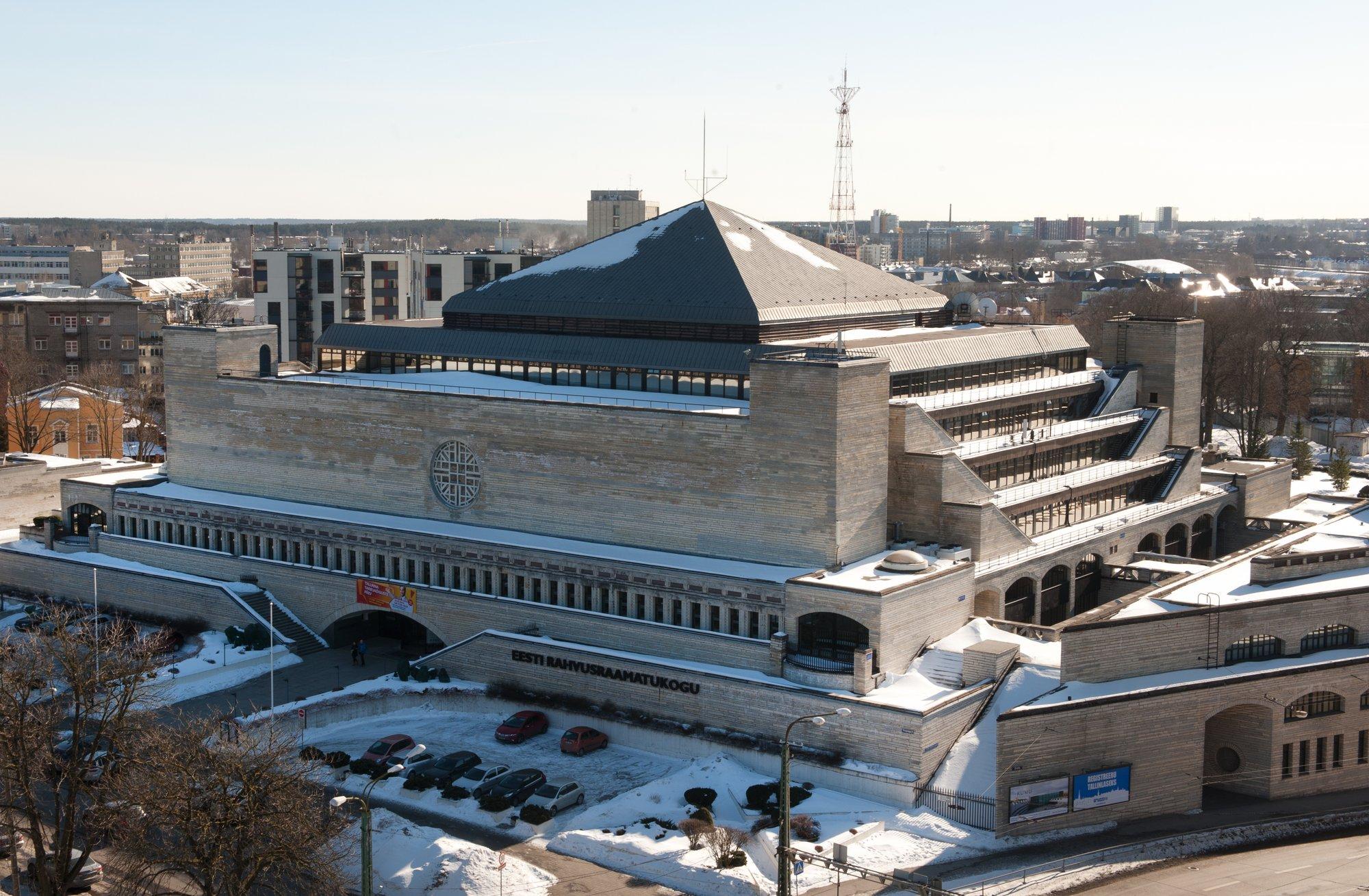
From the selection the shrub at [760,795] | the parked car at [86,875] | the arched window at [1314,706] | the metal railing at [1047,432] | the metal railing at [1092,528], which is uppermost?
the metal railing at [1047,432]

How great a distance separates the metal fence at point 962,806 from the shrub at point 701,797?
6.98m

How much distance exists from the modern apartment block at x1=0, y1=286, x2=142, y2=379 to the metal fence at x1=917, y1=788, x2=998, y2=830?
113097 mm

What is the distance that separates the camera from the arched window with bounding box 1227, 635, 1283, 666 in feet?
174

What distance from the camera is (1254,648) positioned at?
53.4 meters

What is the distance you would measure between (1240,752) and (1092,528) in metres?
19.2

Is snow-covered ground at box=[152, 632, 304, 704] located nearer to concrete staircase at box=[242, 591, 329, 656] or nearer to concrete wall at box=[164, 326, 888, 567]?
concrete staircase at box=[242, 591, 329, 656]

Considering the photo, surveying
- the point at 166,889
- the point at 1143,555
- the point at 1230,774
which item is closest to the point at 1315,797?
the point at 1230,774

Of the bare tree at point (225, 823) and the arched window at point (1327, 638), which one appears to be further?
the arched window at point (1327, 638)

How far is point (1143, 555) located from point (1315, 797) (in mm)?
21227

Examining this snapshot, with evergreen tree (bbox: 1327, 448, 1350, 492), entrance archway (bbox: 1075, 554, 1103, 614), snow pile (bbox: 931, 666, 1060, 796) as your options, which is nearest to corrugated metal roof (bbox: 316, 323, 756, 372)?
entrance archway (bbox: 1075, 554, 1103, 614)

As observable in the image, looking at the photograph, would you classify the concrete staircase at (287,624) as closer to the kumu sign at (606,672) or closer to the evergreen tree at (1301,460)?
the kumu sign at (606,672)

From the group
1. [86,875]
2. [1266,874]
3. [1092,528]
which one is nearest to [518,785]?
[86,875]

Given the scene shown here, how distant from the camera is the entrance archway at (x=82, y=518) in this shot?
256ft

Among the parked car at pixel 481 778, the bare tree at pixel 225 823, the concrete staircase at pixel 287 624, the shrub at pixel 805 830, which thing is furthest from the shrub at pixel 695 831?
the concrete staircase at pixel 287 624
